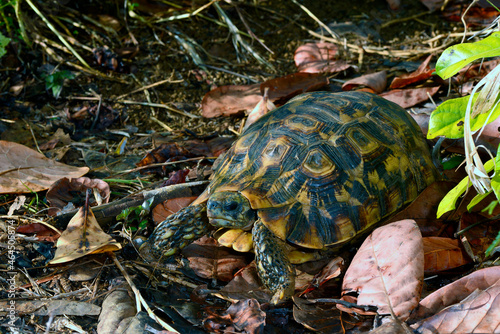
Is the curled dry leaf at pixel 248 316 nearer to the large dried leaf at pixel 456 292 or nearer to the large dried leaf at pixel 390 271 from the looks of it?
the large dried leaf at pixel 390 271

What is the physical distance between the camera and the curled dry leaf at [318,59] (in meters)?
4.44

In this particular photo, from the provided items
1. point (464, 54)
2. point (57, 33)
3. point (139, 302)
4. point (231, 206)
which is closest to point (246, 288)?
point (231, 206)

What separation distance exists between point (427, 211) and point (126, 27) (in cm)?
353

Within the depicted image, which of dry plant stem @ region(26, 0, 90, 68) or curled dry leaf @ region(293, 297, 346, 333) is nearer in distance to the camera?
curled dry leaf @ region(293, 297, 346, 333)

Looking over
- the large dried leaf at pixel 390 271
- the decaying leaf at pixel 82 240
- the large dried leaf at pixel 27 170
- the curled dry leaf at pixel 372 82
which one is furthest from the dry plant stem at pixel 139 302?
the curled dry leaf at pixel 372 82

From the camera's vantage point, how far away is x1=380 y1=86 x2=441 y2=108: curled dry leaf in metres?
3.73

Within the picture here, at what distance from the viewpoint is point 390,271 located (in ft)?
7.03

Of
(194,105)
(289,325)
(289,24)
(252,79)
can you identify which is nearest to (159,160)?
(194,105)

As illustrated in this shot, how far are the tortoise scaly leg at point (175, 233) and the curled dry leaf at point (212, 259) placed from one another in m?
0.09

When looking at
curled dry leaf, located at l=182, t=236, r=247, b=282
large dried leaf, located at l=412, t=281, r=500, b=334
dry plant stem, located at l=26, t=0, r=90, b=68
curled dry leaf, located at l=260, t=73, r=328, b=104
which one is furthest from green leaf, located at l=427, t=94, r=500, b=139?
dry plant stem, located at l=26, t=0, r=90, b=68

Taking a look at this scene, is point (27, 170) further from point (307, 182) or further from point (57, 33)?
point (307, 182)

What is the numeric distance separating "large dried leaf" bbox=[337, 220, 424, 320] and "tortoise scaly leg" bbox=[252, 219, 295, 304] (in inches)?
11.2

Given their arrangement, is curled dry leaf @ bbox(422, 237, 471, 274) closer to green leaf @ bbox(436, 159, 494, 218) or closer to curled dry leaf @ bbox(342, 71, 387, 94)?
green leaf @ bbox(436, 159, 494, 218)

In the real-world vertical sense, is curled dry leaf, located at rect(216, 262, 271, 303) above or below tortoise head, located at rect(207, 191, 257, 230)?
below
